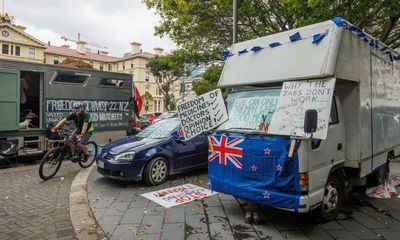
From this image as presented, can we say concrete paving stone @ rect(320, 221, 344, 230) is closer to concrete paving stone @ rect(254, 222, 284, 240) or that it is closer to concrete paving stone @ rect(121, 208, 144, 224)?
concrete paving stone @ rect(254, 222, 284, 240)

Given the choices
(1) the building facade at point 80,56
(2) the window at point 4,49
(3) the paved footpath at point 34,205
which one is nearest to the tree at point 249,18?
(3) the paved footpath at point 34,205

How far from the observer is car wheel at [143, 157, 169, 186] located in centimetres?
691

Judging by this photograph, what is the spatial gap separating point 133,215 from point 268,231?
84.6 inches

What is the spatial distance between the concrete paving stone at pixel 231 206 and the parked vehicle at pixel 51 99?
6644mm

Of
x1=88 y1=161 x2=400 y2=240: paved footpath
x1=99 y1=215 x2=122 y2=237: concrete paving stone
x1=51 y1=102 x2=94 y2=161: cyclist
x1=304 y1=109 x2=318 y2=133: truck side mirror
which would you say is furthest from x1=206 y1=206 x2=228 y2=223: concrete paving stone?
x1=51 y1=102 x2=94 y2=161: cyclist

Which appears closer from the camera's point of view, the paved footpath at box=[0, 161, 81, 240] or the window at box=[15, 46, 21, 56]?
the paved footpath at box=[0, 161, 81, 240]

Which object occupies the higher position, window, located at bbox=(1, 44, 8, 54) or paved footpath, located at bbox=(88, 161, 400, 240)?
window, located at bbox=(1, 44, 8, 54)

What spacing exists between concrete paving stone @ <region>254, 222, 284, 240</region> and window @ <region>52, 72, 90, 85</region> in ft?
27.2

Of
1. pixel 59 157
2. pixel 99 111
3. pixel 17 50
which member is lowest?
pixel 59 157

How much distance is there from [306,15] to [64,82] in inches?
313

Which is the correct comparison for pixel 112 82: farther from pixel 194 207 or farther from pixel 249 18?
pixel 194 207

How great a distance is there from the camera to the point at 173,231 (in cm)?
457

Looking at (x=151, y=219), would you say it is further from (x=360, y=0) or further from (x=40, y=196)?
(x=360, y=0)

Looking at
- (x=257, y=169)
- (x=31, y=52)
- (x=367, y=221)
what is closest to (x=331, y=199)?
(x=367, y=221)
